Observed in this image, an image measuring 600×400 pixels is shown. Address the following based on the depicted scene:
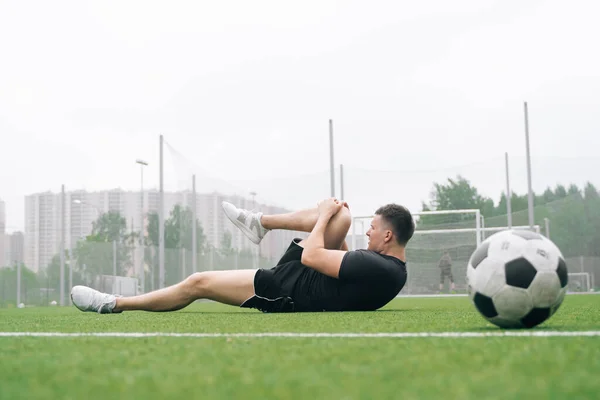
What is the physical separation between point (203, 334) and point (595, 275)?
1826 cm

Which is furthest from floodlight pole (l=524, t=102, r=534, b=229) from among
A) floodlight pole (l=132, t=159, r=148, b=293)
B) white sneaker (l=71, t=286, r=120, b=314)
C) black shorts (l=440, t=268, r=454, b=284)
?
white sneaker (l=71, t=286, r=120, b=314)

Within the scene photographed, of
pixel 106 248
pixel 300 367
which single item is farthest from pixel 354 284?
pixel 106 248

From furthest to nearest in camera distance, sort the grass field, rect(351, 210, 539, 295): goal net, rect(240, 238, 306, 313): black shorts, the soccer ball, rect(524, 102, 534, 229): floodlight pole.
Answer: rect(351, 210, 539, 295): goal net, rect(524, 102, 534, 229): floodlight pole, rect(240, 238, 306, 313): black shorts, the soccer ball, the grass field

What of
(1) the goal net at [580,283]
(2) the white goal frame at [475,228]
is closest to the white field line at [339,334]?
(2) the white goal frame at [475,228]

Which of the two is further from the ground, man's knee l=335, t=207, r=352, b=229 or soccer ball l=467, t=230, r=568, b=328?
man's knee l=335, t=207, r=352, b=229

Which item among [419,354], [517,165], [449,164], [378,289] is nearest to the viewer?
[419,354]

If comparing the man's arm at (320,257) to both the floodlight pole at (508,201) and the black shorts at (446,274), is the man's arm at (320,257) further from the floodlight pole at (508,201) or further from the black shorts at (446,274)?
the black shorts at (446,274)

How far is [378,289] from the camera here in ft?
16.0

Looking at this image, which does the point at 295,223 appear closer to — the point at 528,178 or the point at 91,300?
the point at 91,300

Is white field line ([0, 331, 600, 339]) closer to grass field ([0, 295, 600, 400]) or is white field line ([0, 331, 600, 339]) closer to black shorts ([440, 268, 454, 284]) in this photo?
grass field ([0, 295, 600, 400])

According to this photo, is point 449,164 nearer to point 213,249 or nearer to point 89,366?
point 213,249

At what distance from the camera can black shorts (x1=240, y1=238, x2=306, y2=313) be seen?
5129 mm

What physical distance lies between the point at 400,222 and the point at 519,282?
1.96 meters

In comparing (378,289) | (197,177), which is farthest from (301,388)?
(197,177)
